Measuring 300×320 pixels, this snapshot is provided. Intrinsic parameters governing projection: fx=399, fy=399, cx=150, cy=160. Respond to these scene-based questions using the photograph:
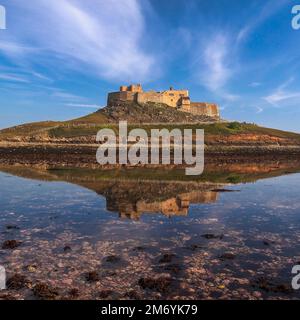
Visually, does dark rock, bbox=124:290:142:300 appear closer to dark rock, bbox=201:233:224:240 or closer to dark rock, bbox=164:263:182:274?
dark rock, bbox=164:263:182:274

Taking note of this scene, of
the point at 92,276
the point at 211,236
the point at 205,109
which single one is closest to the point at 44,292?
the point at 92,276

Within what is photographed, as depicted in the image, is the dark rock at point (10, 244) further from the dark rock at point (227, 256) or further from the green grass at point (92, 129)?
the green grass at point (92, 129)

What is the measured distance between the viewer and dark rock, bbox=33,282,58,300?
37.9ft

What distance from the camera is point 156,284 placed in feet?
40.6

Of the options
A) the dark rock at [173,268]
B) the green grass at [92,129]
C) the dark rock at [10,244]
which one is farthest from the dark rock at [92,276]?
the green grass at [92,129]

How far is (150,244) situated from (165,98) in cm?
13171

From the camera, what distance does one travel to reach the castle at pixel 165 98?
463ft

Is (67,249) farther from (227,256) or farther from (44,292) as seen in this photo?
(227,256)

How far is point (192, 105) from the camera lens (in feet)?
493

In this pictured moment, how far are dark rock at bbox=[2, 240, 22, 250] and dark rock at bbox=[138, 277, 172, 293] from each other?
6.29m

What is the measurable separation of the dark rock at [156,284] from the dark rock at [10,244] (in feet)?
20.7

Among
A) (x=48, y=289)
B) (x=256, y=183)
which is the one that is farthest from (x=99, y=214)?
(x=256, y=183)

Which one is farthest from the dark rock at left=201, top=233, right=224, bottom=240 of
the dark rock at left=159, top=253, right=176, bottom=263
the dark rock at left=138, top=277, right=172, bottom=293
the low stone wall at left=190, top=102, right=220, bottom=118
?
the low stone wall at left=190, top=102, right=220, bottom=118
